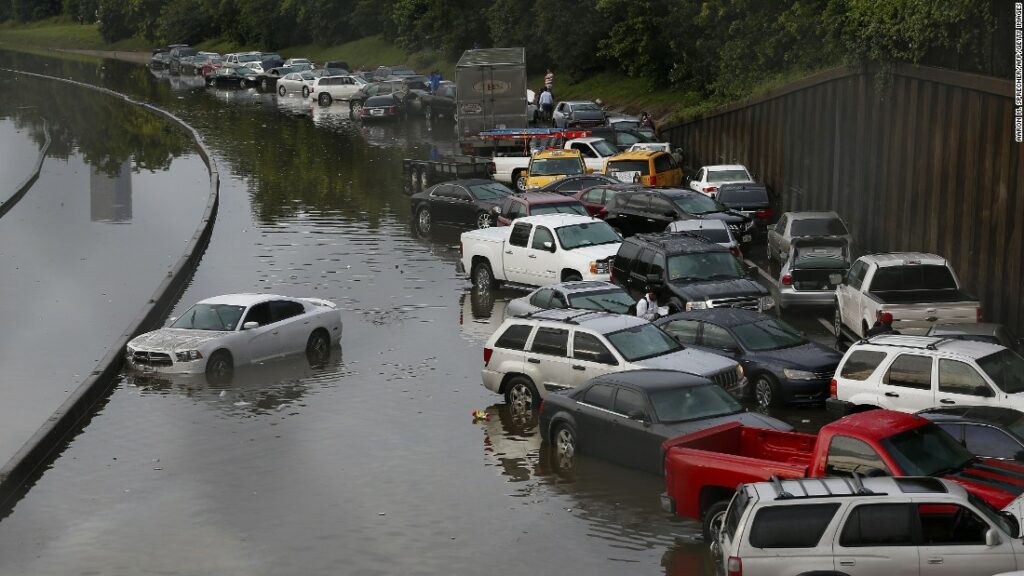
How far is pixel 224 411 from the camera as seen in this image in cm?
2253

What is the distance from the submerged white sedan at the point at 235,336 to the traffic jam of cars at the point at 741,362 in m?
0.04

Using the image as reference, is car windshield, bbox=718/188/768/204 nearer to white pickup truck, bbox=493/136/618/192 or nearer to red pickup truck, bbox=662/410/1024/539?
white pickup truck, bbox=493/136/618/192

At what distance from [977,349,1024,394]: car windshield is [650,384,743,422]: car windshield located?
3286mm

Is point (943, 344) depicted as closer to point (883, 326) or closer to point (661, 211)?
point (883, 326)

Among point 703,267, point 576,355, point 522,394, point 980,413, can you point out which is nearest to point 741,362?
point 576,355

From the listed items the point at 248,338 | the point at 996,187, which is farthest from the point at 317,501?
the point at 996,187

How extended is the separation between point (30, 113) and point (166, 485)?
232 feet

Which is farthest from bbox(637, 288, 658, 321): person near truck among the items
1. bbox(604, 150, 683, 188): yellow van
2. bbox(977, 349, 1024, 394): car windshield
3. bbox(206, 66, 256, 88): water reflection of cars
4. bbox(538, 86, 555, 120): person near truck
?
bbox(206, 66, 256, 88): water reflection of cars

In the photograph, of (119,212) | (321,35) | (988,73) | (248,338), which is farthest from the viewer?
(321,35)

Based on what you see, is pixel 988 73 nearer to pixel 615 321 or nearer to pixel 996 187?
pixel 996 187

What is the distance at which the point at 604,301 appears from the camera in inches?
1037

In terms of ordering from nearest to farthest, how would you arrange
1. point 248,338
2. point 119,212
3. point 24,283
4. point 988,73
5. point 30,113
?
point 248,338 < point 988,73 < point 24,283 < point 119,212 < point 30,113

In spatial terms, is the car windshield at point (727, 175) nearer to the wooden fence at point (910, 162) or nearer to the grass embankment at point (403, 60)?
the wooden fence at point (910, 162)

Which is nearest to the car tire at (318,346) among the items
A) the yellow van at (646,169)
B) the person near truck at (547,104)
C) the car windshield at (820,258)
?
the car windshield at (820,258)
